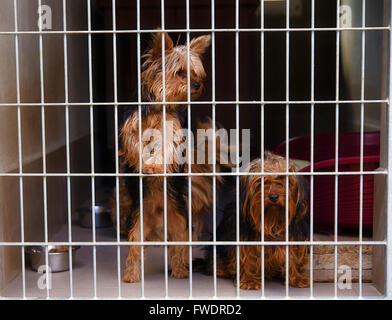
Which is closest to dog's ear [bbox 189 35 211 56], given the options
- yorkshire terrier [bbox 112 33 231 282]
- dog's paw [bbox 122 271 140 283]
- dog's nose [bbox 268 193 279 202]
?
yorkshire terrier [bbox 112 33 231 282]

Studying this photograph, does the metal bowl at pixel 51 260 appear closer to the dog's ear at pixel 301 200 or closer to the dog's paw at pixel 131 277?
the dog's paw at pixel 131 277

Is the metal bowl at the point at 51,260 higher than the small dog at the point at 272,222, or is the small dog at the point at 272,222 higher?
the small dog at the point at 272,222

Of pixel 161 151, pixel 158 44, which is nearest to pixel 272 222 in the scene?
pixel 161 151

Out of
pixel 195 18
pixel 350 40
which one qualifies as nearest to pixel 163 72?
pixel 195 18

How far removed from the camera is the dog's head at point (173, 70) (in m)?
3.49

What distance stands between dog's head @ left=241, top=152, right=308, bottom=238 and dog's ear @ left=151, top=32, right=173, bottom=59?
0.82 meters

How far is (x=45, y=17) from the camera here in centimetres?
350

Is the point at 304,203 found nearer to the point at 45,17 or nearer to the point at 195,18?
the point at 45,17

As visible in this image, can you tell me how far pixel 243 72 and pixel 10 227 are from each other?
3.15 m

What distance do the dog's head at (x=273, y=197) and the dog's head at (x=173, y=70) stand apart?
58cm

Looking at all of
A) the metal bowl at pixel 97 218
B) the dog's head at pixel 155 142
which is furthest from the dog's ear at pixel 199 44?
the metal bowl at pixel 97 218

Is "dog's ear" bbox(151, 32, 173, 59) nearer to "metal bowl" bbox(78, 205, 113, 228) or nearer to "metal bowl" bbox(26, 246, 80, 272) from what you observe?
"metal bowl" bbox(26, 246, 80, 272)

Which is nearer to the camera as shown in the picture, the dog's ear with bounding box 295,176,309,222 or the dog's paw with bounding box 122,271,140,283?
the dog's ear with bounding box 295,176,309,222

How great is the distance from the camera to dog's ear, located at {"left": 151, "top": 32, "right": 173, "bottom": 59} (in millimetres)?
3482
